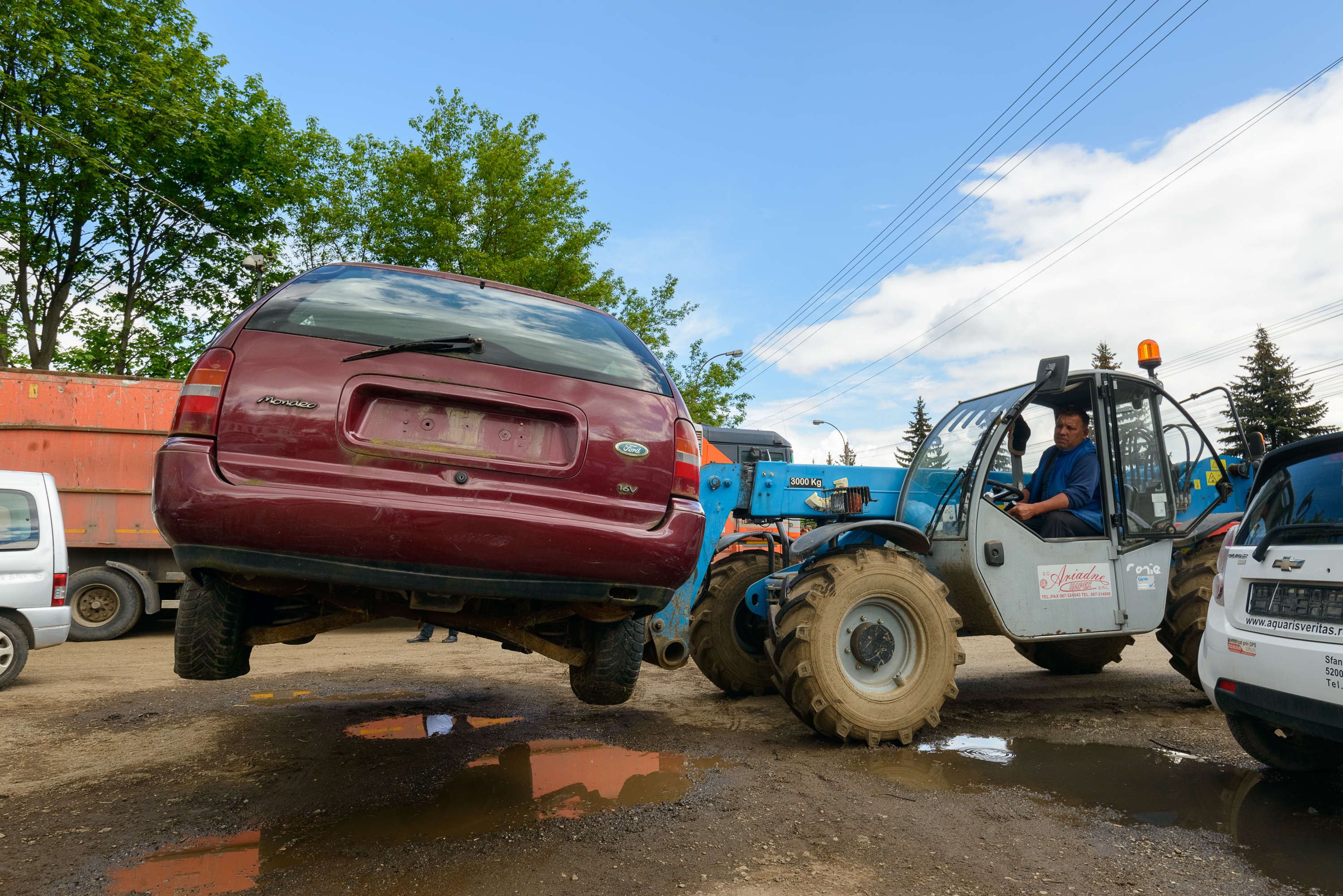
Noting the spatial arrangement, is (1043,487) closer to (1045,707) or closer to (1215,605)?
(1045,707)

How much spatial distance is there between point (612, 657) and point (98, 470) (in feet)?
33.7

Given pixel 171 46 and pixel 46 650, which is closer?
pixel 46 650

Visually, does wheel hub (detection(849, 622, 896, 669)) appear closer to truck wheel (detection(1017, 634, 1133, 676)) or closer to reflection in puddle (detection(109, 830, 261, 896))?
truck wheel (detection(1017, 634, 1133, 676))

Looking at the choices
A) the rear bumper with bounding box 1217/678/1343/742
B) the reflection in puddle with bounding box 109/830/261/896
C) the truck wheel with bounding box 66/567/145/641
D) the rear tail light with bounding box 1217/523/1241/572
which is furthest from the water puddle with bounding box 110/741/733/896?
the truck wheel with bounding box 66/567/145/641

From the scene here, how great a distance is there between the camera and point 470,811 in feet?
11.4

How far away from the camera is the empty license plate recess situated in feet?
8.98

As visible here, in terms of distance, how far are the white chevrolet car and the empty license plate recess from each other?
299cm

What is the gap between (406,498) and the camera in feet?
8.82

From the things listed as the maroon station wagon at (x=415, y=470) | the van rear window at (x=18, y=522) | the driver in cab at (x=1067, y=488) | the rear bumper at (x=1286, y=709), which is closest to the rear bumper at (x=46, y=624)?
the van rear window at (x=18, y=522)

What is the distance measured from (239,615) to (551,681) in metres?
4.02

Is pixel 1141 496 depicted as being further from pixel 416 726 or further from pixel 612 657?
pixel 416 726

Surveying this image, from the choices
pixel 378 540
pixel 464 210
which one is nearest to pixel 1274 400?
pixel 464 210

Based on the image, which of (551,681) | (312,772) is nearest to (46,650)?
(551,681)

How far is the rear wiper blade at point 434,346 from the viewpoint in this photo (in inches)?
110
